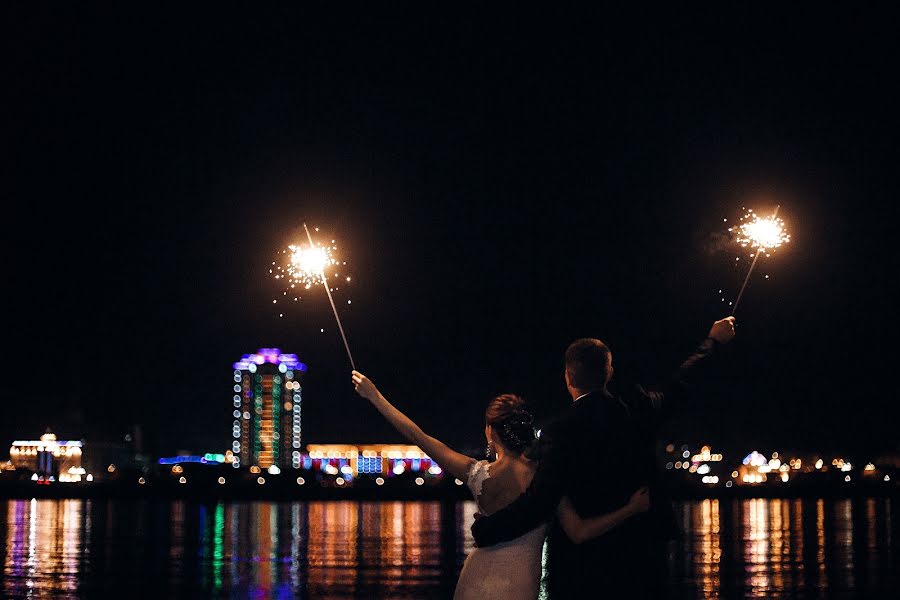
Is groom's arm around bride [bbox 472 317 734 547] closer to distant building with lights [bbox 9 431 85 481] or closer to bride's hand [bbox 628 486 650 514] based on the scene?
bride's hand [bbox 628 486 650 514]

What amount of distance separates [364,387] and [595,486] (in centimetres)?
134

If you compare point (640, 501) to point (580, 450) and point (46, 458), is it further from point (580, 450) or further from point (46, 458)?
point (46, 458)

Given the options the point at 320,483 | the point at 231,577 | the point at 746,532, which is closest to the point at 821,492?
the point at 320,483

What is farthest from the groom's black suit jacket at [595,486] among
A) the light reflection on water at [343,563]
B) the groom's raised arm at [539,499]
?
the light reflection on water at [343,563]

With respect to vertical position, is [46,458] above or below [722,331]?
below

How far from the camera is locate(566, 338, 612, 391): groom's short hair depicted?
5312mm

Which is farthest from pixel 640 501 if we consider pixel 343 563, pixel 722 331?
pixel 343 563

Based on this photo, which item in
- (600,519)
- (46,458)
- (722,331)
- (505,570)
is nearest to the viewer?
(600,519)

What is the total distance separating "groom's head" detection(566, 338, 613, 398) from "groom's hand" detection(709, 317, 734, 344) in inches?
39.0

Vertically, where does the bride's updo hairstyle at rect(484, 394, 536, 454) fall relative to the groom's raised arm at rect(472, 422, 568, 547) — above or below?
above

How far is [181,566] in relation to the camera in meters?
20.5

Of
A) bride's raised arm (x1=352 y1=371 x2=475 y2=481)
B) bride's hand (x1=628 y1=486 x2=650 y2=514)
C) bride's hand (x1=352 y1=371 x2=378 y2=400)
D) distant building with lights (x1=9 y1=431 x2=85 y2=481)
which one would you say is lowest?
distant building with lights (x1=9 y1=431 x2=85 y2=481)

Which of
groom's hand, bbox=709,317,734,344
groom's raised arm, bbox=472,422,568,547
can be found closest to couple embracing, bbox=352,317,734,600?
groom's raised arm, bbox=472,422,568,547

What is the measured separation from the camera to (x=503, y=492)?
554 cm
